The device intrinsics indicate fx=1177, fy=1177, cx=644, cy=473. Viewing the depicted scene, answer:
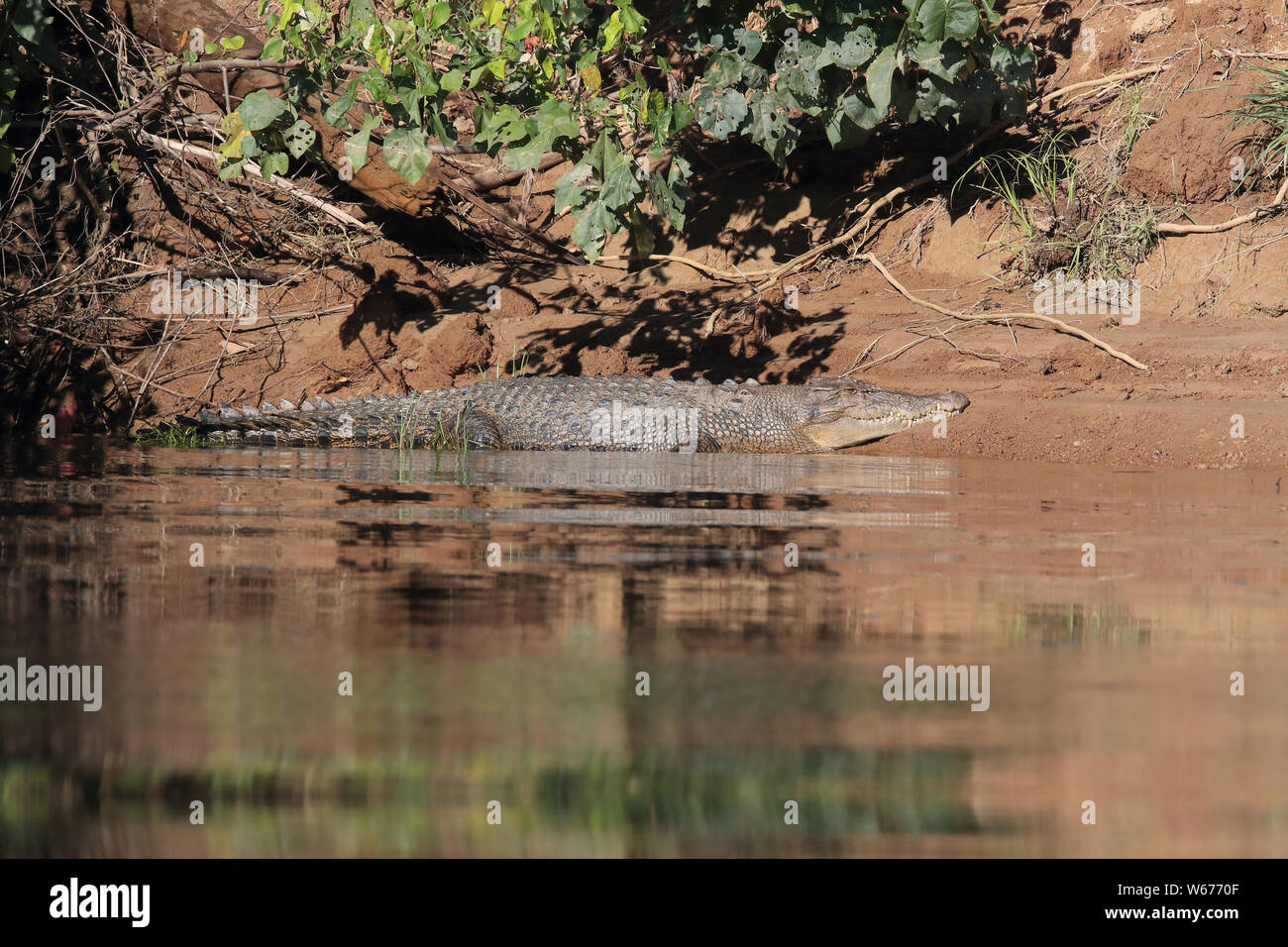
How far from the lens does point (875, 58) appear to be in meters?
6.61

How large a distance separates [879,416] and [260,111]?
15.0 ft

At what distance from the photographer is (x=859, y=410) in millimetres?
8562

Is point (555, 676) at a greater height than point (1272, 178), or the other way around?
point (1272, 178)

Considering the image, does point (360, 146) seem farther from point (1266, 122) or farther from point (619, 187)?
point (1266, 122)

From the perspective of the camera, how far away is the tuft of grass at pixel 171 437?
8.45m

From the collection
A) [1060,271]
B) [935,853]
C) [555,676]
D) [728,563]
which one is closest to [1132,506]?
[728,563]

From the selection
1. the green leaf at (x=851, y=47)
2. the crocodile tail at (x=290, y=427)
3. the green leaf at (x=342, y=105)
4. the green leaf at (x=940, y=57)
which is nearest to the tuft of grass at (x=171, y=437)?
the crocodile tail at (x=290, y=427)

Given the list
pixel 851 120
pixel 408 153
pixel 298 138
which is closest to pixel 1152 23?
pixel 851 120

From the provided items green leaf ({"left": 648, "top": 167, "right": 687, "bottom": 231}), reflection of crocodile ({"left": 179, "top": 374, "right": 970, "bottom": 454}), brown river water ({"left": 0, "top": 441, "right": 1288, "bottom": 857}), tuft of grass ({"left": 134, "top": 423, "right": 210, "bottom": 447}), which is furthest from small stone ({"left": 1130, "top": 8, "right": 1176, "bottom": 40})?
tuft of grass ({"left": 134, "top": 423, "right": 210, "bottom": 447})

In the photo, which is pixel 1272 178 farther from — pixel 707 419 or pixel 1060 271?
pixel 707 419

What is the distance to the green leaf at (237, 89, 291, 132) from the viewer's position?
6.68 m

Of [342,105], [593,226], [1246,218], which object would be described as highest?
[342,105]

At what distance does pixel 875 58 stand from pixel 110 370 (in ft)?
23.2

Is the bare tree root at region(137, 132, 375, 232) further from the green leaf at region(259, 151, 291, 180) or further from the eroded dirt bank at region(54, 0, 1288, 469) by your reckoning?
the green leaf at region(259, 151, 291, 180)
